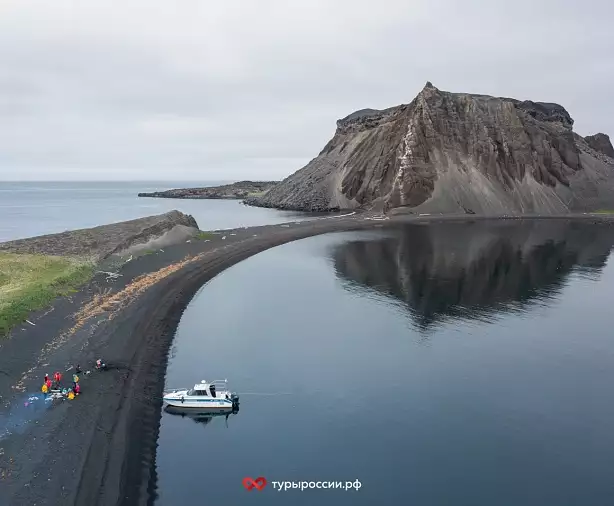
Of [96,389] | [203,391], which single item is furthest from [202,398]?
[96,389]

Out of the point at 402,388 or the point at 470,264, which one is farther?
the point at 470,264

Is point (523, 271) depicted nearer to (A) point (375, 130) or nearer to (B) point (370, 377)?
(B) point (370, 377)

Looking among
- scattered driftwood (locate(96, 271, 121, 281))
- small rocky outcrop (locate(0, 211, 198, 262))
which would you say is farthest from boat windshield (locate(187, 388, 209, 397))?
small rocky outcrop (locate(0, 211, 198, 262))

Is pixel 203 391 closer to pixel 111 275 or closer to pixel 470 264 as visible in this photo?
pixel 111 275

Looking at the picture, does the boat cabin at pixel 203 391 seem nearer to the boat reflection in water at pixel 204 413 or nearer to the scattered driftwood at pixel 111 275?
the boat reflection in water at pixel 204 413

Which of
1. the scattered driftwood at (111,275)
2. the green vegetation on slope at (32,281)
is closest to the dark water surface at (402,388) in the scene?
the scattered driftwood at (111,275)

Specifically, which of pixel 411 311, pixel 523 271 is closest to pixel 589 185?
pixel 523 271
